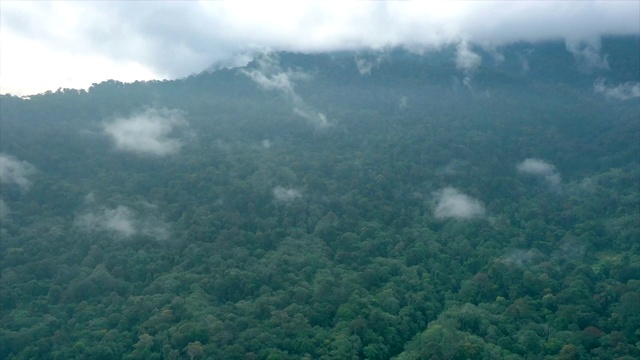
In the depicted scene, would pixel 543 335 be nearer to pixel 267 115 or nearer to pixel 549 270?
pixel 549 270

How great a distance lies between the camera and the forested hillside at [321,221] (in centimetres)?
Answer: 3597

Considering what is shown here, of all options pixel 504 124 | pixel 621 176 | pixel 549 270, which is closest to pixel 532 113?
pixel 504 124

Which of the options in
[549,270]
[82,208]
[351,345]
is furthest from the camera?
[82,208]

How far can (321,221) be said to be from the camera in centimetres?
4897

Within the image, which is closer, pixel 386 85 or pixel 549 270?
pixel 549 270

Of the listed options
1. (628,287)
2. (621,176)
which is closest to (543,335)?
(628,287)

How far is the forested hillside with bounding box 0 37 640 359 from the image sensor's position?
3597 cm

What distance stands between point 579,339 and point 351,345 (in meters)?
11.8

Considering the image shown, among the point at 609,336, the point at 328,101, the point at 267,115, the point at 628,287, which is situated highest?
the point at 328,101

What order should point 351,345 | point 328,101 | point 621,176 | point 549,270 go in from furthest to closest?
point 328,101 < point 621,176 < point 549,270 < point 351,345

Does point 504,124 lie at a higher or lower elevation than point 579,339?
higher

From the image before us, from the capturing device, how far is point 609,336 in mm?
34938

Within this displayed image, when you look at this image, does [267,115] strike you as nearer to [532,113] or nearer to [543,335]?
[532,113]

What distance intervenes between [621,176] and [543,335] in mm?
Answer: 25228
